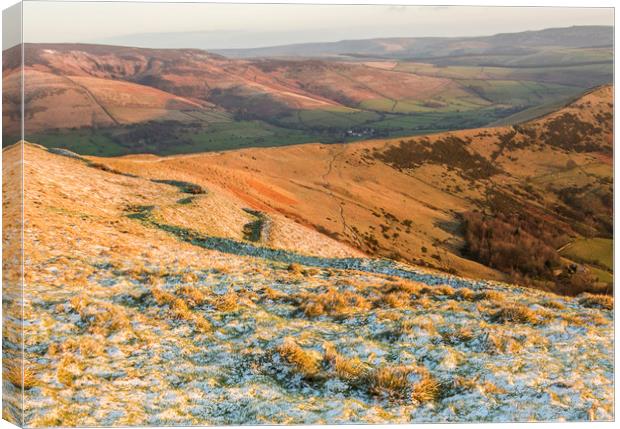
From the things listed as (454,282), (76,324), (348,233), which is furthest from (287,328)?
(348,233)

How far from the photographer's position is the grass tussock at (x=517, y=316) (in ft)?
51.6

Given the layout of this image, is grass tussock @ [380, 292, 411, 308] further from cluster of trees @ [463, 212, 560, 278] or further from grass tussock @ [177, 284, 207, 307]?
cluster of trees @ [463, 212, 560, 278]

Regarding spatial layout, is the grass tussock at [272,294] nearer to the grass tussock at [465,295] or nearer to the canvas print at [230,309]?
the canvas print at [230,309]

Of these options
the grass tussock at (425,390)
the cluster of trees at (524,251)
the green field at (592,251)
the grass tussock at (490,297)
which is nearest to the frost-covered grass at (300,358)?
the grass tussock at (425,390)

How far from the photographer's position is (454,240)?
181 ft

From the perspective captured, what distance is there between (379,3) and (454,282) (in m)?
11.8

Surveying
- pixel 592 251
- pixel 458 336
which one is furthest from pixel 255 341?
pixel 592 251

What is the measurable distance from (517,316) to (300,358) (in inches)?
284

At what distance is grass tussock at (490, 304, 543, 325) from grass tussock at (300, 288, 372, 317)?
12.9 feet

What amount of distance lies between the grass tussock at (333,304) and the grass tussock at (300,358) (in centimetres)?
239

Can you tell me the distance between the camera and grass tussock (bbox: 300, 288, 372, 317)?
51.9 ft

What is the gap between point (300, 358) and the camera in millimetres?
13047

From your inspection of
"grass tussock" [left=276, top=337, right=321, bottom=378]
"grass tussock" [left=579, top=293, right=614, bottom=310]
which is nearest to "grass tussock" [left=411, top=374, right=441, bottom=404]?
"grass tussock" [left=276, top=337, right=321, bottom=378]

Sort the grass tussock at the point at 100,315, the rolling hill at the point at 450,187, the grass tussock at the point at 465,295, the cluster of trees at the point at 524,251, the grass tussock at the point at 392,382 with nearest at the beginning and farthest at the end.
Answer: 1. the grass tussock at the point at 392,382
2. the grass tussock at the point at 100,315
3. the grass tussock at the point at 465,295
4. the cluster of trees at the point at 524,251
5. the rolling hill at the point at 450,187
